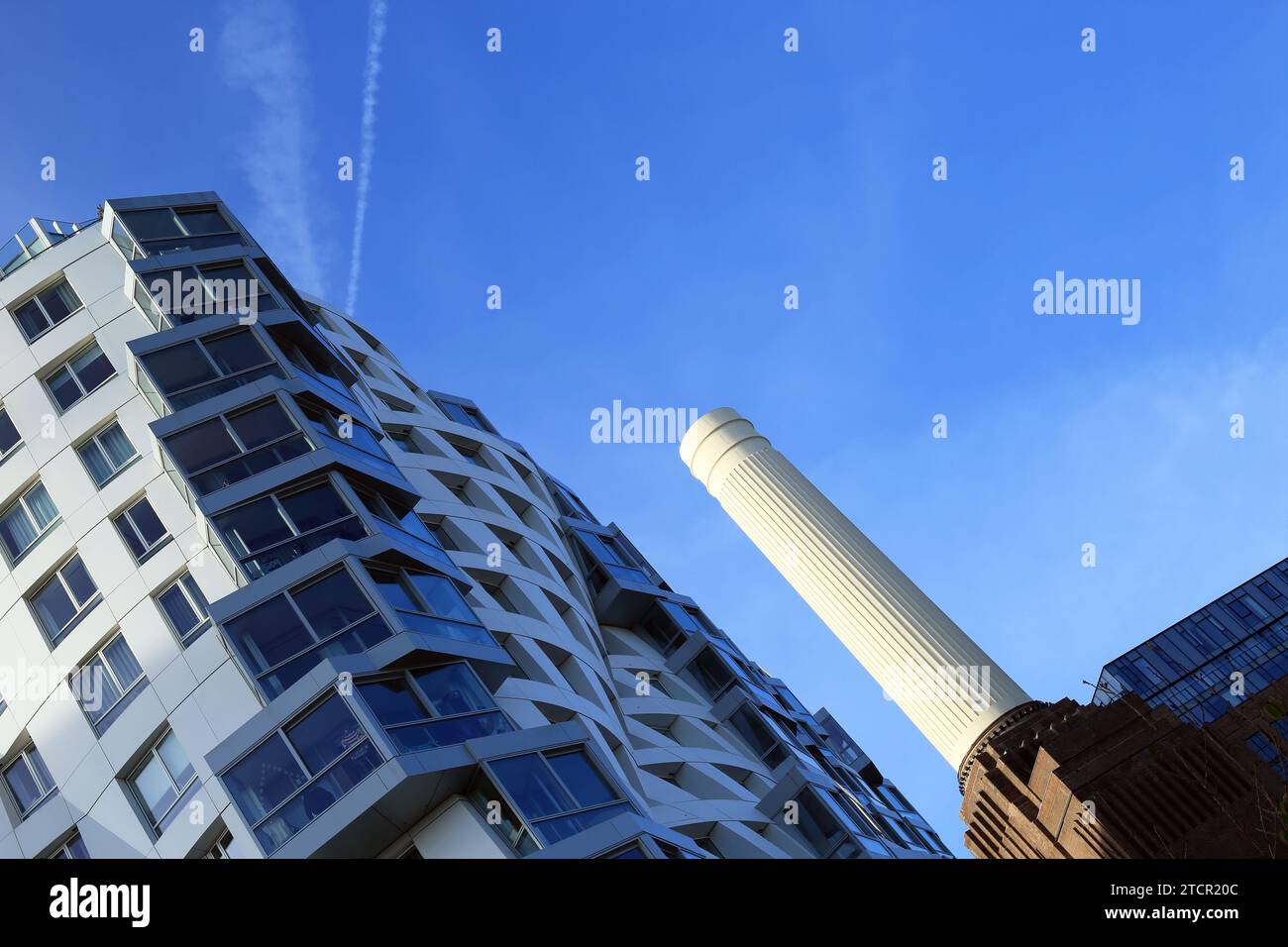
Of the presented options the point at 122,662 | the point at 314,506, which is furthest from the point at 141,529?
the point at 314,506

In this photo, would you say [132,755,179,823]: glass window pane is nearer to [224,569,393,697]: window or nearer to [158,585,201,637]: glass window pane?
[158,585,201,637]: glass window pane

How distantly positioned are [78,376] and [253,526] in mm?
9010

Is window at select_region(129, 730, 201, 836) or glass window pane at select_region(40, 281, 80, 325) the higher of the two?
glass window pane at select_region(40, 281, 80, 325)

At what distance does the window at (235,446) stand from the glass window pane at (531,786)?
10175 mm

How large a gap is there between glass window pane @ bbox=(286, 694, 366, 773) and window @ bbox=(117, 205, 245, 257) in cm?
1694

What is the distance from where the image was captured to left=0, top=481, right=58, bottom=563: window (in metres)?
32.1

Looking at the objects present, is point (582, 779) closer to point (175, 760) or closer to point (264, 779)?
point (264, 779)

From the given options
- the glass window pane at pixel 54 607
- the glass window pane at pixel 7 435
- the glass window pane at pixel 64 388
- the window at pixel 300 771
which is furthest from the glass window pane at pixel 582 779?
the glass window pane at pixel 7 435

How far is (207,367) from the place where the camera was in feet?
106

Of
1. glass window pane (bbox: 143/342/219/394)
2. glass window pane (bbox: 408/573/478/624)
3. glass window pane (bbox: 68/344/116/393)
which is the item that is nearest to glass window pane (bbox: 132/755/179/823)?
glass window pane (bbox: 408/573/478/624)

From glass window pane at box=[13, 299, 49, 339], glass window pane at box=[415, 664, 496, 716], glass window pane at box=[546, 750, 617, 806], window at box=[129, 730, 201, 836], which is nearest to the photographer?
glass window pane at box=[546, 750, 617, 806]

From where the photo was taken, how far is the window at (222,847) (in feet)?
84.6

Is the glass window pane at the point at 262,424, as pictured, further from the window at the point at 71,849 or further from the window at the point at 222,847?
the window at the point at 71,849
